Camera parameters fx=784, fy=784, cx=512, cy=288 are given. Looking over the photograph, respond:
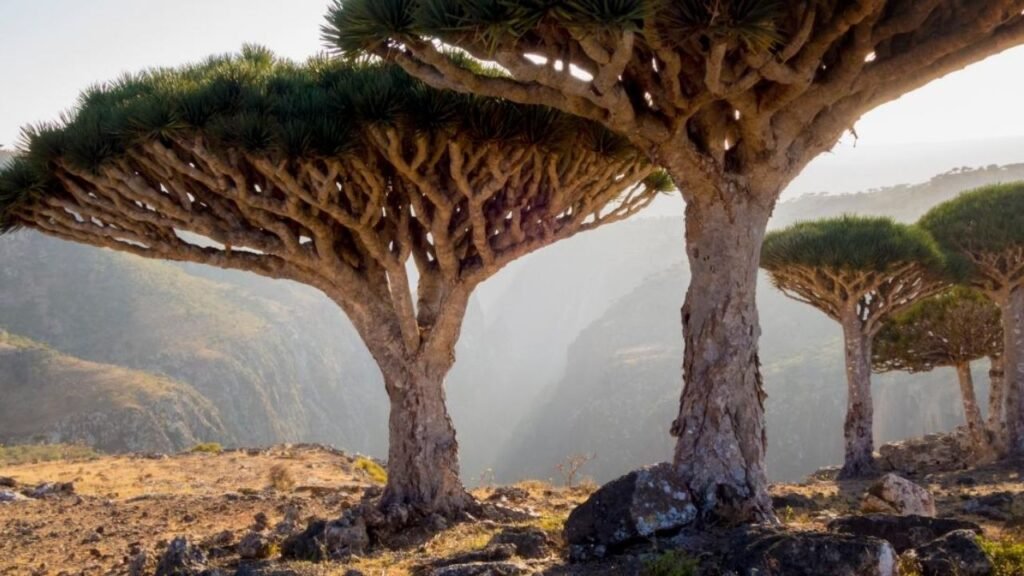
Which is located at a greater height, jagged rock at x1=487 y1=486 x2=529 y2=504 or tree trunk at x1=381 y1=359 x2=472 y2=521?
tree trunk at x1=381 y1=359 x2=472 y2=521

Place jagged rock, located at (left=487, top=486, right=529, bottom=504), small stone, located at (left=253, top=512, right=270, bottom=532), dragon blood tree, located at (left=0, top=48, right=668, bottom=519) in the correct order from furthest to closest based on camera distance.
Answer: jagged rock, located at (left=487, top=486, right=529, bottom=504), small stone, located at (left=253, top=512, right=270, bottom=532), dragon blood tree, located at (left=0, top=48, right=668, bottom=519)

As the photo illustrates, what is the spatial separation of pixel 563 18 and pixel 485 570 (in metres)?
3.49

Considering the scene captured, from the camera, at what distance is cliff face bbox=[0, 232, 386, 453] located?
169ft

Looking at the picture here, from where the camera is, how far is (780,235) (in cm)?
1605

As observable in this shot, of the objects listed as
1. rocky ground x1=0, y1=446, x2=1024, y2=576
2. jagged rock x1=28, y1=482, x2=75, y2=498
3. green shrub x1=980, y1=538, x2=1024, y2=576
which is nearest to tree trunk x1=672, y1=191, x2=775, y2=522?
rocky ground x1=0, y1=446, x2=1024, y2=576

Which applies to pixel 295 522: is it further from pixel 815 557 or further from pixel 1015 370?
pixel 1015 370

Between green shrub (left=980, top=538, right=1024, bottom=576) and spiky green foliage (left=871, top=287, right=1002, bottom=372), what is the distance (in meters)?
14.9

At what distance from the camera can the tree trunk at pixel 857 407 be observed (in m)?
15.7

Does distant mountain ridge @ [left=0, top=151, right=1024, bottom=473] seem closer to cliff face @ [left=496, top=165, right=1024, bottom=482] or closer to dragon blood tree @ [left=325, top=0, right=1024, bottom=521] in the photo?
cliff face @ [left=496, top=165, right=1024, bottom=482]

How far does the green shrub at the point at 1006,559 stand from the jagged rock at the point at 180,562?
5.32m

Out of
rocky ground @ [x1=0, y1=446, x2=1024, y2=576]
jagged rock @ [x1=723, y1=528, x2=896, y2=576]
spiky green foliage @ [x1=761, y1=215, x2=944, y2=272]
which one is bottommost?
rocky ground @ [x1=0, y1=446, x2=1024, y2=576]

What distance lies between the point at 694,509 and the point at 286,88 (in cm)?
569

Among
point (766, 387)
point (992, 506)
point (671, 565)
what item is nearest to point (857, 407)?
point (992, 506)

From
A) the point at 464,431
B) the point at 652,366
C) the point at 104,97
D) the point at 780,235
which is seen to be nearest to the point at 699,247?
the point at 104,97
